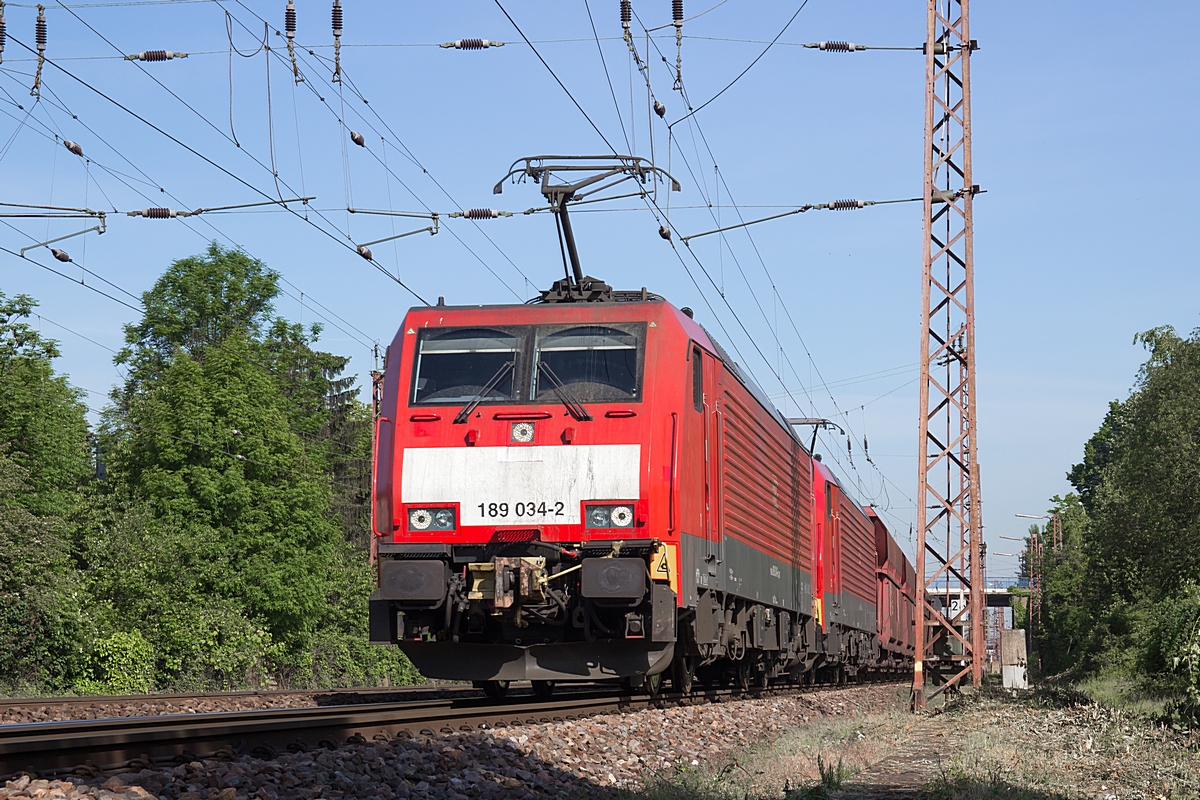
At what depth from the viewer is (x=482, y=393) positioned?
12.1 meters

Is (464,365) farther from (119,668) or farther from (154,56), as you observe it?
(119,668)

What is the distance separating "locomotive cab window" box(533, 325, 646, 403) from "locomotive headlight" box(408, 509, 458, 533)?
141 centimetres

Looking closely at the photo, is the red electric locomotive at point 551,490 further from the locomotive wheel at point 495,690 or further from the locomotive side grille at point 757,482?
the locomotive side grille at point 757,482

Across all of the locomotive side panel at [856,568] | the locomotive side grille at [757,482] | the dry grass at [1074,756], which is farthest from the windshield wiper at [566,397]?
the locomotive side panel at [856,568]

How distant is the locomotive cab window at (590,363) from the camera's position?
12062mm

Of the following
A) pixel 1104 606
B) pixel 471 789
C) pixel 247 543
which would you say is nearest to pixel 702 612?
pixel 471 789

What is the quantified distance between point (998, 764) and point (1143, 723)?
629 cm

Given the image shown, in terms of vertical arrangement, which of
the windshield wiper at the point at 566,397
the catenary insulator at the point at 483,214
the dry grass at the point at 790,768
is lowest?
the dry grass at the point at 790,768

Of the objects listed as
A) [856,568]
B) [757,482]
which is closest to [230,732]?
[757,482]

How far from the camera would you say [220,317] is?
161ft

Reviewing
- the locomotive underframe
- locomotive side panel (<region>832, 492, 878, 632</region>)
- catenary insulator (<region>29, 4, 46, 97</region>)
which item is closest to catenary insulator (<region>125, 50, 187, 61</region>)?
catenary insulator (<region>29, 4, 46, 97</region>)

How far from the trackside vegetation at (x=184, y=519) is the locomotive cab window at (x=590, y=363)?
15.2m

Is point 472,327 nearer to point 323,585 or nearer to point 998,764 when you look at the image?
point 998,764

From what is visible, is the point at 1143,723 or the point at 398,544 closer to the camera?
the point at 398,544
